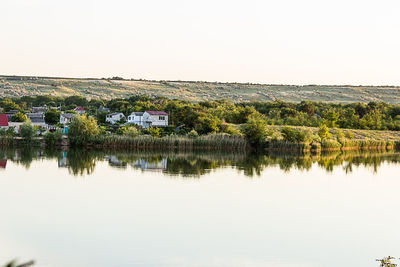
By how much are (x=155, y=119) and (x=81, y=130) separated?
1285 cm

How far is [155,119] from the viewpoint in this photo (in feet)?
194

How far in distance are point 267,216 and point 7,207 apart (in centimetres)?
856

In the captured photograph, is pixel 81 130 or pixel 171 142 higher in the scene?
pixel 81 130

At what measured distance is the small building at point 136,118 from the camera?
60.7 metres

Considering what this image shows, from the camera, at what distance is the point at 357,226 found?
18156mm

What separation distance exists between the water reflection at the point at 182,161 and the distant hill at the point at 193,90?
6451 cm

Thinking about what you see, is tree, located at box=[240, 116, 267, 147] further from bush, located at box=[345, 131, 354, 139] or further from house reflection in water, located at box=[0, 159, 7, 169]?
house reflection in water, located at box=[0, 159, 7, 169]

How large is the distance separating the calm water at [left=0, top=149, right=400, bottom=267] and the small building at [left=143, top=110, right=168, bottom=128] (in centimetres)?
2704

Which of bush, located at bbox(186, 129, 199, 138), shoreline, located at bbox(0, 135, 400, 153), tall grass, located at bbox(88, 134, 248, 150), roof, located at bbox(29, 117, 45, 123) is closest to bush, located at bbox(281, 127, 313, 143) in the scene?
shoreline, located at bbox(0, 135, 400, 153)

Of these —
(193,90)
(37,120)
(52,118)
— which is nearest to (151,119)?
(52,118)

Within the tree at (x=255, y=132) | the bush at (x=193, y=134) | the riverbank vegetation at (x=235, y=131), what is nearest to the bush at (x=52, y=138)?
the riverbank vegetation at (x=235, y=131)

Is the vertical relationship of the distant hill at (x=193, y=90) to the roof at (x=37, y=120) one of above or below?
above

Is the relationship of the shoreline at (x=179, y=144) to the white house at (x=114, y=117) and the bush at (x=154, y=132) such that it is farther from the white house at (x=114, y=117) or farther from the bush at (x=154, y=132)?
the white house at (x=114, y=117)

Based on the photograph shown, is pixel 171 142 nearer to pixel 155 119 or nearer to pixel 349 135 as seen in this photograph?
pixel 155 119
